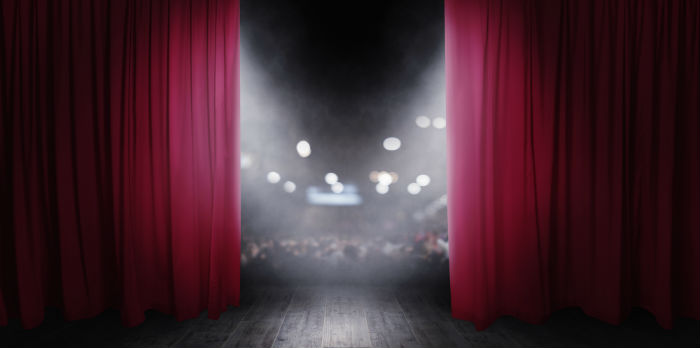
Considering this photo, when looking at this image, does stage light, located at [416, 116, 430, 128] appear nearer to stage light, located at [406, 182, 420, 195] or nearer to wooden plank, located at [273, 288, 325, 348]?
stage light, located at [406, 182, 420, 195]

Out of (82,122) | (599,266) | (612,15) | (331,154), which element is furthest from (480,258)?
(82,122)

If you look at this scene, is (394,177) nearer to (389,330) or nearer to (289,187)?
(289,187)

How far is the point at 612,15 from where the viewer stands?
1.73 meters

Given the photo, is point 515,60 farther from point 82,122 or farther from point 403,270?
point 82,122

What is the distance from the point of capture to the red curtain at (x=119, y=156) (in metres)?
1.68

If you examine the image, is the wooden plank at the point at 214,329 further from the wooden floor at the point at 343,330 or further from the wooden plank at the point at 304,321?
the wooden plank at the point at 304,321

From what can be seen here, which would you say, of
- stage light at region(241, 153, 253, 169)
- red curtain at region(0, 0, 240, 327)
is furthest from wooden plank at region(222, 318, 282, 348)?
stage light at region(241, 153, 253, 169)

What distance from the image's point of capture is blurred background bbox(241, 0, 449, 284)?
225 cm

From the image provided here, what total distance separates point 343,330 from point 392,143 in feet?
4.32

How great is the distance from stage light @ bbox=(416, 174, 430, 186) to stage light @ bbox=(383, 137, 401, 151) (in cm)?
27

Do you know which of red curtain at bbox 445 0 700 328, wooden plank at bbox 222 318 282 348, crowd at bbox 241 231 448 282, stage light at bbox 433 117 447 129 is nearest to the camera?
wooden plank at bbox 222 318 282 348

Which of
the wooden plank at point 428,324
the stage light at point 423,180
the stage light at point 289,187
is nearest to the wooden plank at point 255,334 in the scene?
the wooden plank at point 428,324

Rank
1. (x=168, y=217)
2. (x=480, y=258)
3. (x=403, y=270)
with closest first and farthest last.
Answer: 1. (x=480, y=258)
2. (x=168, y=217)
3. (x=403, y=270)

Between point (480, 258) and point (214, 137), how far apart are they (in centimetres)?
155
